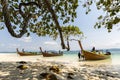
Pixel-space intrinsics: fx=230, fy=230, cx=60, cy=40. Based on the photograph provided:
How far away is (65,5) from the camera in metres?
13.9

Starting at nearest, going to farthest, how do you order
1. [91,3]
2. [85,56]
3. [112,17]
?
[112,17] → [91,3] → [85,56]

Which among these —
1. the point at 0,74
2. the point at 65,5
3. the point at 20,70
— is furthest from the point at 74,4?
the point at 0,74

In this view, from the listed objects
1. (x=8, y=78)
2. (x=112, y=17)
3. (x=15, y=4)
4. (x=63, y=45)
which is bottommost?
(x=8, y=78)

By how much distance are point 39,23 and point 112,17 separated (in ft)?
22.3

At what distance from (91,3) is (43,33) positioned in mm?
5413

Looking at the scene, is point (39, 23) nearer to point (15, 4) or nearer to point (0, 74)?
point (15, 4)

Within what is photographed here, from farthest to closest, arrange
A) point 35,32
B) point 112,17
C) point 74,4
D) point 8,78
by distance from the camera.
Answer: point 35,32
point 74,4
point 112,17
point 8,78

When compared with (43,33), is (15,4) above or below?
above

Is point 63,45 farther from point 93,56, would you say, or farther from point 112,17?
point 93,56

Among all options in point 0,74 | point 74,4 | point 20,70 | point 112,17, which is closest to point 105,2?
point 112,17

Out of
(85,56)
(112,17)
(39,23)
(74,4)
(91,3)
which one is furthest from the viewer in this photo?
(85,56)

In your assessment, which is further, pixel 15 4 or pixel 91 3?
pixel 15 4

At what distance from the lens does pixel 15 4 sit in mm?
14406

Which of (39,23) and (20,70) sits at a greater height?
(39,23)
